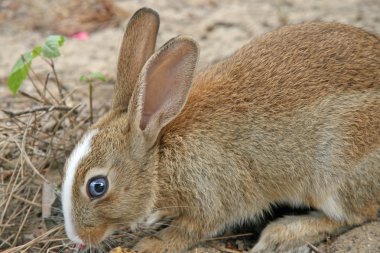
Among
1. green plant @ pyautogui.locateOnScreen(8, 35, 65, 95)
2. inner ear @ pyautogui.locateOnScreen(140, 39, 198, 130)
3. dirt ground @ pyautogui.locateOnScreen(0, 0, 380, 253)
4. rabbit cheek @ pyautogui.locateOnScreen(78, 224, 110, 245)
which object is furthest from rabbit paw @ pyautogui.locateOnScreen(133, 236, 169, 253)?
dirt ground @ pyautogui.locateOnScreen(0, 0, 380, 253)

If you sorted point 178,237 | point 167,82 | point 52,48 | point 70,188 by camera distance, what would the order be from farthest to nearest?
point 52,48 → point 178,237 → point 167,82 → point 70,188


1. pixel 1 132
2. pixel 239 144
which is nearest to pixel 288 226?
pixel 239 144

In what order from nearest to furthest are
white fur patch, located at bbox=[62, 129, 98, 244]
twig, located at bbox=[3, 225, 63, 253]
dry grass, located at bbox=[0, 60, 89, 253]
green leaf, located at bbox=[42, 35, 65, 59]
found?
white fur patch, located at bbox=[62, 129, 98, 244] → twig, located at bbox=[3, 225, 63, 253] → dry grass, located at bbox=[0, 60, 89, 253] → green leaf, located at bbox=[42, 35, 65, 59]

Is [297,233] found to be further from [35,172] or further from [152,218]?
[35,172]

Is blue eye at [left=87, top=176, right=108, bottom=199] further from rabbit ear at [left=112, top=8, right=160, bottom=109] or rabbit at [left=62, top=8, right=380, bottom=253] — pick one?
rabbit ear at [left=112, top=8, right=160, bottom=109]

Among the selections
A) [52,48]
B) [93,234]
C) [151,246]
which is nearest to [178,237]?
[151,246]

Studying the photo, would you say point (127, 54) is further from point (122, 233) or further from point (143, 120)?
point (122, 233)

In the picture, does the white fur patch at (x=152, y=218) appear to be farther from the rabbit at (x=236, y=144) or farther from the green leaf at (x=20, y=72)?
the green leaf at (x=20, y=72)
